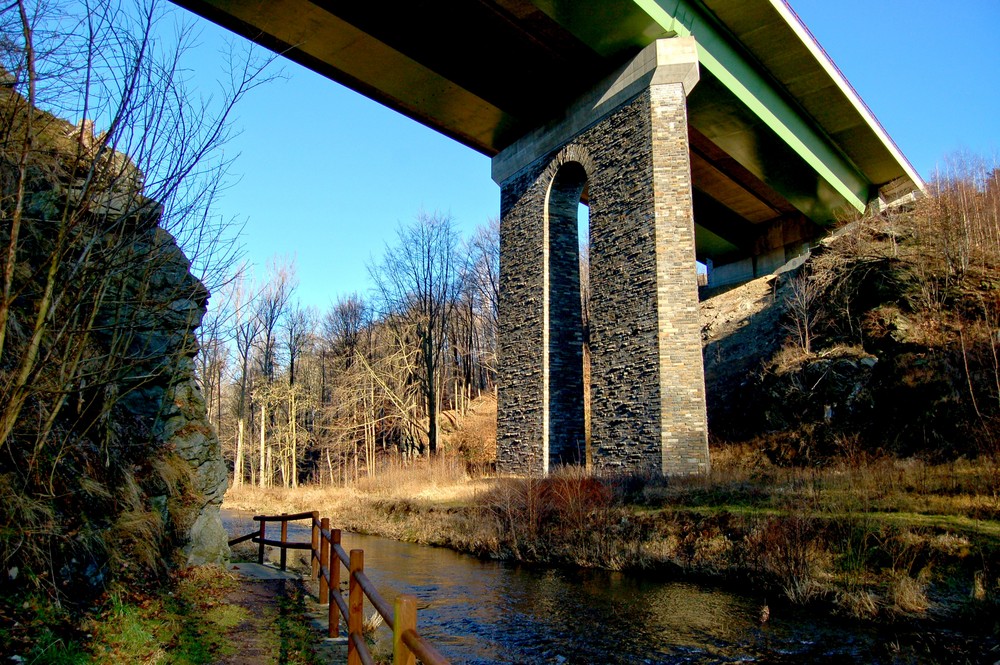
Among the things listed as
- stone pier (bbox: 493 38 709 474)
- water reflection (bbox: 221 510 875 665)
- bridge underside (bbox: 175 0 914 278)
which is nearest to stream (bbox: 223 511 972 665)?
water reflection (bbox: 221 510 875 665)

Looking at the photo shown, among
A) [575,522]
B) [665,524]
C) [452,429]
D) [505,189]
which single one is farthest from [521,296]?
[452,429]

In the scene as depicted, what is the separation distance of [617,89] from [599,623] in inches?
503

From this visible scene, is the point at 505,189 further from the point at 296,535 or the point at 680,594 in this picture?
the point at 680,594

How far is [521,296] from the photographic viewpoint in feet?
60.4

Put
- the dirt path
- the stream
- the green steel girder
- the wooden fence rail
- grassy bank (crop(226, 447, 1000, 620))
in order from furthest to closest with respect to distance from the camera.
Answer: the green steel girder < grassy bank (crop(226, 447, 1000, 620)) < the stream < the dirt path < the wooden fence rail

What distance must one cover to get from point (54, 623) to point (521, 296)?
48.1ft

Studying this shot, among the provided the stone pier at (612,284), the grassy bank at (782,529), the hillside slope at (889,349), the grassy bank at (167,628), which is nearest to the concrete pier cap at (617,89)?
the stone pier at (612,284)

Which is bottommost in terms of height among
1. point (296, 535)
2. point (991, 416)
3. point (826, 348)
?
point (296, 535)

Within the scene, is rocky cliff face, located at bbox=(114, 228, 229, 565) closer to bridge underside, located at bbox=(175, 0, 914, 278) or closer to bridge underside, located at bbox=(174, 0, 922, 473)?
bridge underside, located at bbox=(175, 0, 914, 278)

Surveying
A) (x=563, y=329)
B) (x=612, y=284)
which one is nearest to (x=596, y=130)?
(x=612, y=284)

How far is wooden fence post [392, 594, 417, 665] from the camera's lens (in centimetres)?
287

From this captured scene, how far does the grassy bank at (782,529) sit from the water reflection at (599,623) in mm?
635

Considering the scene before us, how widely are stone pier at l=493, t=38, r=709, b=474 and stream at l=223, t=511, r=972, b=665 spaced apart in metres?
4.47

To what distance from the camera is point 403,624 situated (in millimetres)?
2914
